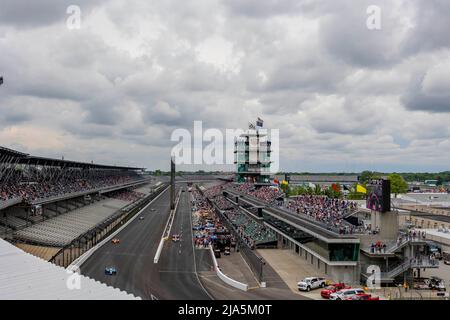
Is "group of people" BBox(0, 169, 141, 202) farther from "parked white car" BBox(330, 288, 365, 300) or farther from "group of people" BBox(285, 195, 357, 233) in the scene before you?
"parked white car" BBox(330, 288, 365, 300)

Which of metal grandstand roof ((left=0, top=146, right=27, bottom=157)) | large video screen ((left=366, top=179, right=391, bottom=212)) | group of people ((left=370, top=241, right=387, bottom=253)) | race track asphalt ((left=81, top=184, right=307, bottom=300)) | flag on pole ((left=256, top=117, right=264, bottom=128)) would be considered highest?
flag on pole ((left=256, top=117, right=264, bottom=128))

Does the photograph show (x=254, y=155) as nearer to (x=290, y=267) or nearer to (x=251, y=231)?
(x=251, y=231)

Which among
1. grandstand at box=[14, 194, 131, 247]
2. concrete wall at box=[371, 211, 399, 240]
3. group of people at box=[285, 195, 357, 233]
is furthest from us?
grandstand at box=[14, 194, 131, 247]

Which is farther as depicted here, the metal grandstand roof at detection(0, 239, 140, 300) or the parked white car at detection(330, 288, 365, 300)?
the parked white car at detection(330, 288, 365, 300)

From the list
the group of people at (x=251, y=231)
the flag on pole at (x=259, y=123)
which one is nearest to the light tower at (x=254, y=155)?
the flag on pole at (x=259, y=123)

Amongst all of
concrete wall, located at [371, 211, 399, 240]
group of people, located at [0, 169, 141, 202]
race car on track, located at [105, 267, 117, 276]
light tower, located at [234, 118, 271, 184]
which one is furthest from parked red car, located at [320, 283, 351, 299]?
light tower, located at [234, 118, 271, 184]

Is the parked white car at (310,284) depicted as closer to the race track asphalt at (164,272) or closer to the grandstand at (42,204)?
the race track asphalt at (164,272)

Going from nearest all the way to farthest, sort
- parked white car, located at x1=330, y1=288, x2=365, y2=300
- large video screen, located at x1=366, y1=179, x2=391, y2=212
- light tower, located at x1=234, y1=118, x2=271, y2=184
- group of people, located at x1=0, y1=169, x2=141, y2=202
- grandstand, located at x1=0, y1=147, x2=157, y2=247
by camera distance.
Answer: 1. parked white car, located at x1=330, y1=288, x2=365, y2=300
2. large video screen, located at x1=366, y1=179, x2=391, y2=212
3. grandstand, located at x1=0, y1=147, x2=157, y2=247
4. group of people, located at x1=0, y1=169, x2=141, y2=202
5. light tower, located at x1=234, y1=118, x2=271, y2=184

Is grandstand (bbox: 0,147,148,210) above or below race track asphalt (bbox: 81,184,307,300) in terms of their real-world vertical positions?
above
